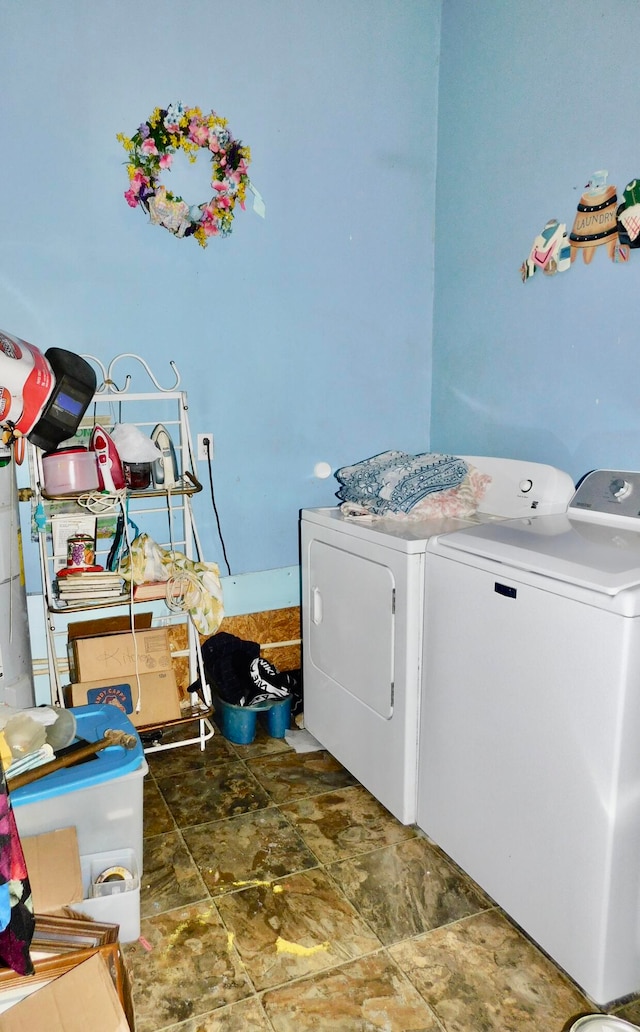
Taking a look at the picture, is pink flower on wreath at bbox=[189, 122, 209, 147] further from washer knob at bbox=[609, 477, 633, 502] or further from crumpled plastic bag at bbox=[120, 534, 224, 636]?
washer knob at bbox=[609, 477, 633, 502]

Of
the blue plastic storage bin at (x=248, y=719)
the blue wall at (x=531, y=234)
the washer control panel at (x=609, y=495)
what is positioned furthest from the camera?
the blue plastic storage bin at (x=248, y=719)

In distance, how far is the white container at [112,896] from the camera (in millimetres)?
1563

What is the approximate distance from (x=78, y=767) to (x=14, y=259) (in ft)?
5.21

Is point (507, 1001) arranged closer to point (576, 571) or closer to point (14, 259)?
point (576, 571)

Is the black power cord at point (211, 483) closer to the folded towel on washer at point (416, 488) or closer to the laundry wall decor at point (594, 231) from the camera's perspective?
the folded towel on washer at point (416, 488)

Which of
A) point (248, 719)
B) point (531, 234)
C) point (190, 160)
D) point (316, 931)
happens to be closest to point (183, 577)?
point (248, 719)

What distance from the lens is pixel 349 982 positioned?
4.96 ft

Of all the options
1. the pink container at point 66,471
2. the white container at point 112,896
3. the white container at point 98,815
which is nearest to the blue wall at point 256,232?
the pink container at point 66,471

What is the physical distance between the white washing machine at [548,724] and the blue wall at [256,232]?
3.54 ft

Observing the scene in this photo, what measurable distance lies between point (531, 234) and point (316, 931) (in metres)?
2.12

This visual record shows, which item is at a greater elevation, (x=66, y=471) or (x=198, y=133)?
(x=198, y=133)

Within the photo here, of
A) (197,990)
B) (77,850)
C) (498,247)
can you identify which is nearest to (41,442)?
(77,850)

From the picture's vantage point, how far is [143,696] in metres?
2.28

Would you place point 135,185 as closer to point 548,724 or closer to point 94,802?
point 94,802
